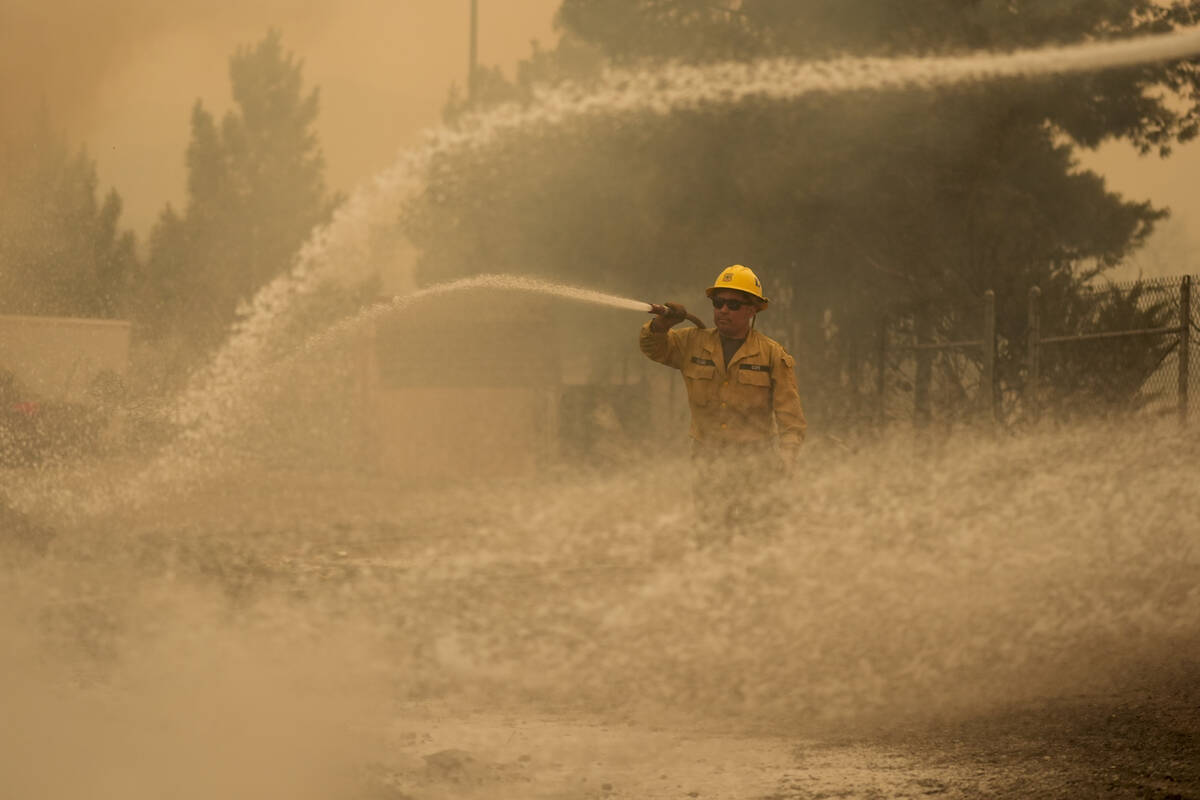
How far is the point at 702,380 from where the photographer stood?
716 centimetres

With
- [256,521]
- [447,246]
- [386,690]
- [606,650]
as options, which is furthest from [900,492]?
[447,246]

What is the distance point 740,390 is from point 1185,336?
17.9ft

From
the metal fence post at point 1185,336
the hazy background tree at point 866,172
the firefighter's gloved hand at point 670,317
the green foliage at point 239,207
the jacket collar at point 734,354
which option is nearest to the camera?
the firefighter's gloved hand at point 670,317

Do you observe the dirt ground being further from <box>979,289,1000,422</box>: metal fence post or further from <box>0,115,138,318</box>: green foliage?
<box>0,115,138,318</box>: green foliage

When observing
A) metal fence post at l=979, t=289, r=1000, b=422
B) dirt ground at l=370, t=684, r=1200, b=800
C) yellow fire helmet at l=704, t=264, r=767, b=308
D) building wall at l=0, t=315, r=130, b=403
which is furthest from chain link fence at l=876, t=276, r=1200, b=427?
building wall at l=0, t=315, r=130, b=403

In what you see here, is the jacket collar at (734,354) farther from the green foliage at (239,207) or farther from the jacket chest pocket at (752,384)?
the green foliage at (239,207)

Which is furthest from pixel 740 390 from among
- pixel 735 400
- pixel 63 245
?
pixel 63 245

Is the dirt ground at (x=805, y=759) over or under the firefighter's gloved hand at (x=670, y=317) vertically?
under

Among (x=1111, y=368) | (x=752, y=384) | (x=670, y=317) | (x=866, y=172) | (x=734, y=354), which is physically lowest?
(x=752, y=384)

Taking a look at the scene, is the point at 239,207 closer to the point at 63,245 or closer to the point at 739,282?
the point at 63,245

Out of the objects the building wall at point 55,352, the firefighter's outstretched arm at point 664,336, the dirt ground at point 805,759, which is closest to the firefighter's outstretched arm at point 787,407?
the firefighter's outstretched arm at point 664,336

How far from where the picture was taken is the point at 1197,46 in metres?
15.5

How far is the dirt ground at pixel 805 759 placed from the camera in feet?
14.0

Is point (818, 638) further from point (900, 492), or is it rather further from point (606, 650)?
point (900, 492)
